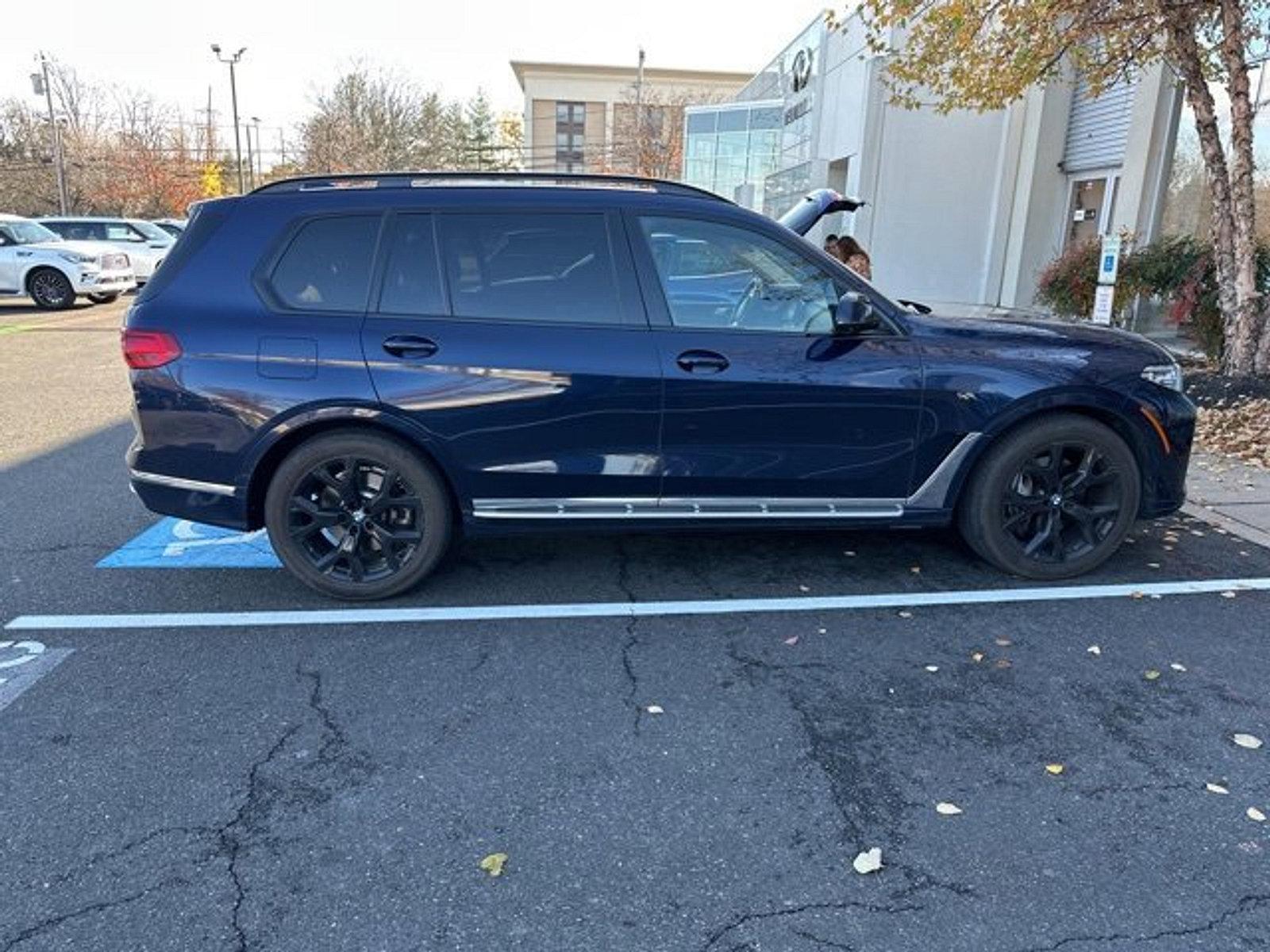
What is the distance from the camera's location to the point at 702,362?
4012mm

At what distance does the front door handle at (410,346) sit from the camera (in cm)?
395

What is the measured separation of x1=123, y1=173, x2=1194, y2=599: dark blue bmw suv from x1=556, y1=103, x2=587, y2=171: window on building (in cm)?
8155

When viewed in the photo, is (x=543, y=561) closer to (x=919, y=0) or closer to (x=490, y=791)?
(x=490, y=791)

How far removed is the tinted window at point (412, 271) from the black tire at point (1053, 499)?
2.68 metres

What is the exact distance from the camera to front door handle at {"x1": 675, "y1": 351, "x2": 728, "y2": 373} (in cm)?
400

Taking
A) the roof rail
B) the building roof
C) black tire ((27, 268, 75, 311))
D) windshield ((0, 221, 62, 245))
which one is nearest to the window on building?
the building roof

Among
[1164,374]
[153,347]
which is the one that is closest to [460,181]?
[153,347]

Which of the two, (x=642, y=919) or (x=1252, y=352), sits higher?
(x=1252, y=352)

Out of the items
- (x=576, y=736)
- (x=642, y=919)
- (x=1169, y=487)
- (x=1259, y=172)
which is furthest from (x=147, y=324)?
(x=1259, y=172)

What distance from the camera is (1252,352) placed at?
28.2ft

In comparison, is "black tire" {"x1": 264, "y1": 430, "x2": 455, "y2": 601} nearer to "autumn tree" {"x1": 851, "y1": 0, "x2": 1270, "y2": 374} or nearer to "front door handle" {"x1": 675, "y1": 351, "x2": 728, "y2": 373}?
"front door handle" {"x1": 675, "y1": 351, "x2": 728, "y2": 373}

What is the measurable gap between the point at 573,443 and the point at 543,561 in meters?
0.92

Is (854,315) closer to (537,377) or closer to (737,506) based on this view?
(737,506)

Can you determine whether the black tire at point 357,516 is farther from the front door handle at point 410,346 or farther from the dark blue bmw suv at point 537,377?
the front door handle at point 410,346
